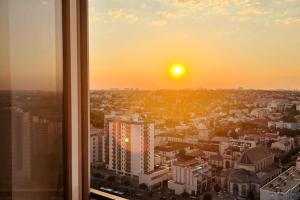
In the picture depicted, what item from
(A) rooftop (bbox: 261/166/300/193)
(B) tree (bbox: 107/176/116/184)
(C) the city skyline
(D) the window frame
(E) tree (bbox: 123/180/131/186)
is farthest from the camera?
(B) tree (bbox: 107/176/116/184)

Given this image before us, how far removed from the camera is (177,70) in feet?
6.67

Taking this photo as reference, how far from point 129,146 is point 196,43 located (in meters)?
0.93

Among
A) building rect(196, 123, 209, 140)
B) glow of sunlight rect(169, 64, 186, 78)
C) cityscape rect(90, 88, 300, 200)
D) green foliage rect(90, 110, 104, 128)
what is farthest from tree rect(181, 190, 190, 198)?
green foliage rect(90, 110, 104, 128)

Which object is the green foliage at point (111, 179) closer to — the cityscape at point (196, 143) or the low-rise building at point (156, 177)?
the cityscape at point (196, 143)

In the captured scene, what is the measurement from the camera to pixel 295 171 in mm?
1518

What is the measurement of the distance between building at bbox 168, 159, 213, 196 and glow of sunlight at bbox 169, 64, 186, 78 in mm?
549

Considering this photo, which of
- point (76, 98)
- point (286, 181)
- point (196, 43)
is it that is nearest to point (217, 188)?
point (286, 181)

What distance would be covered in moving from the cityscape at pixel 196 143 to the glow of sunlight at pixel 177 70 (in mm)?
110

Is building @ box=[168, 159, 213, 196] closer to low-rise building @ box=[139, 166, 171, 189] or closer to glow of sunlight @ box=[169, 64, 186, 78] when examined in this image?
low-rise building @ box=[139, 166, 171, 189]

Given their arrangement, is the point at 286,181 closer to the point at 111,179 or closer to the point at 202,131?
the point at 202,131

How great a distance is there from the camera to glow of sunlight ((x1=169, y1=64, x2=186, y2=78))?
6.58ft

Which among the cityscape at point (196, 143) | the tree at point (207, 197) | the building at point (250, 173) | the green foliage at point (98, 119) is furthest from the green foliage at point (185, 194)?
the green foliage at point (98, 119)

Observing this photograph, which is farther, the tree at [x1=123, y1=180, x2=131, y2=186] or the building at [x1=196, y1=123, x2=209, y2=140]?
the tree at [x1=123, y1=180, x2=131, y2=186]

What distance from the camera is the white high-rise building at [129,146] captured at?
7.25 feet
